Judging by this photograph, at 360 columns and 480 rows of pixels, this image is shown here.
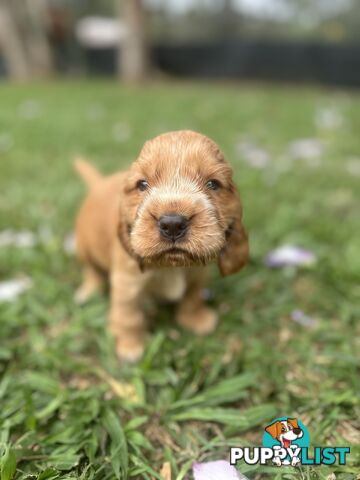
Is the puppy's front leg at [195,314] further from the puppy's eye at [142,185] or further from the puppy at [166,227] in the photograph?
the puppy's eye at [142,185]

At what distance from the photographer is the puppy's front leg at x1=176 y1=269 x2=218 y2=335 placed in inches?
105

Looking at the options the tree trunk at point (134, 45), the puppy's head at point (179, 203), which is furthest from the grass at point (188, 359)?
the tree trunk at point (134, 45)

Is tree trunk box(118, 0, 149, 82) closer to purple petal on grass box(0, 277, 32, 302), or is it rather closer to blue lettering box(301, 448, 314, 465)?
purple petal on grass box(0, 277, 32, 302)

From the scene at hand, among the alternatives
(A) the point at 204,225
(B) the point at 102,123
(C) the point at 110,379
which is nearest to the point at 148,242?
(A) the point at 204,225

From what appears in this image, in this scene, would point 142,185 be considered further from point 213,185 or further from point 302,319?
point 302,319

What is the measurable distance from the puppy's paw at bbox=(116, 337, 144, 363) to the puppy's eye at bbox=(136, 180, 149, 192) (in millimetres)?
997

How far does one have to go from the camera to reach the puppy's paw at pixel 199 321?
2703mm

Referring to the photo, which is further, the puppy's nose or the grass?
the grass

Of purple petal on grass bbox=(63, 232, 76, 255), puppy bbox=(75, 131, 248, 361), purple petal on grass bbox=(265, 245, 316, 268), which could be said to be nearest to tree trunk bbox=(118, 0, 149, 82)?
purple petal on grass bbox=(63, 232, 76, 255)

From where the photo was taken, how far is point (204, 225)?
175cm

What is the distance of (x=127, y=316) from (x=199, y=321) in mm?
494

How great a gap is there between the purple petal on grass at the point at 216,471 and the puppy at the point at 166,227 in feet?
2.74

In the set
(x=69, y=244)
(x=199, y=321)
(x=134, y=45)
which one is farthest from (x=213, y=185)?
(x=134, y=45)

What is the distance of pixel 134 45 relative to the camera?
483 inches
